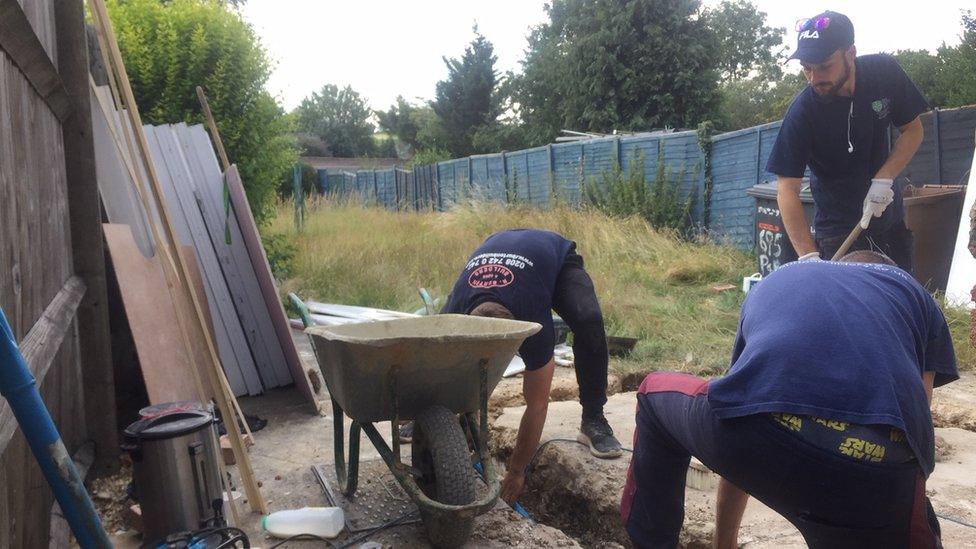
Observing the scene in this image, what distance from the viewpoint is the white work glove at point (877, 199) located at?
3.29 metres

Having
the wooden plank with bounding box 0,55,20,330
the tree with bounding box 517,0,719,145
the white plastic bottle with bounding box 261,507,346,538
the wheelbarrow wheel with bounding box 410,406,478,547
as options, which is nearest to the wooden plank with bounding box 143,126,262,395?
the white plastic bottle with bounding box 261,507,346,538

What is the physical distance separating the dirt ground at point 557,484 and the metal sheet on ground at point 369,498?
2.8 inches

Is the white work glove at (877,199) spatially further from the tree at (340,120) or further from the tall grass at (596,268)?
the tree at (340,120)

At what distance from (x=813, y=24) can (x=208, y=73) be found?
4563 mm

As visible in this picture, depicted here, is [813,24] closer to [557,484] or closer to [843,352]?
[843,352]

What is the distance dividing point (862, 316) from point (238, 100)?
5378 mm

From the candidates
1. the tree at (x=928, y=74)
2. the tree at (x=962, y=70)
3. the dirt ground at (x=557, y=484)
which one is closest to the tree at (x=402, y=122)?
the tree at (x=928, y=74)

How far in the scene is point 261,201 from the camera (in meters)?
6.37

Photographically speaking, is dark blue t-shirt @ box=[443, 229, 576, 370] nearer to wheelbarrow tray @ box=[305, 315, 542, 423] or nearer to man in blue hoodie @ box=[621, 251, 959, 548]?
wheelbarrow tray @ box=[305, 315, 542, 423]

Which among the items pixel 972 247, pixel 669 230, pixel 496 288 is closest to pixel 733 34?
pixel 669 230

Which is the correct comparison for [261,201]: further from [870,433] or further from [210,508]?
[870,433]

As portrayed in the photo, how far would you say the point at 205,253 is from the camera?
180 inches

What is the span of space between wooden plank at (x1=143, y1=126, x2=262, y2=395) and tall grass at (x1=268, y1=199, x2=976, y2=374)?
2572 millimetres

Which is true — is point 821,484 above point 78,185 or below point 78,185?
below
